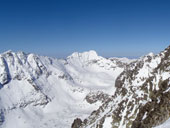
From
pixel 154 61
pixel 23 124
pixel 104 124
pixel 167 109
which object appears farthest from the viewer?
pixel 23 124

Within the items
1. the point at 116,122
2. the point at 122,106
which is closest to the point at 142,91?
the point at 122,106

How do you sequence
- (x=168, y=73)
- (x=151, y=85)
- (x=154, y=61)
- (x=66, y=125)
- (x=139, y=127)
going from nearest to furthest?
(x=139, y=127) < (x=168, y=73) < (x=151, y=85) < (x=154, y=61) < (x=66, y=125)

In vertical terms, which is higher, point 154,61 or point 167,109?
point 154,61

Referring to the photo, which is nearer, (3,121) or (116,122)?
(116,122)

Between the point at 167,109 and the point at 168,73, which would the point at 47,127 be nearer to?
the point at 168,73

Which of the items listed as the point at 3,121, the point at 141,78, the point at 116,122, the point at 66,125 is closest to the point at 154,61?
the point at 141,78

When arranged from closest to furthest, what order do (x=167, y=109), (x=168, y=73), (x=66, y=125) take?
(x=167, y=109) → (x=168, y=73) → (x=66, y=125)

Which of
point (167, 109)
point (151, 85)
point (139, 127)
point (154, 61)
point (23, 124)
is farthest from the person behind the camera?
point (23, 124)

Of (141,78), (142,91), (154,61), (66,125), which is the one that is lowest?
(66,125)

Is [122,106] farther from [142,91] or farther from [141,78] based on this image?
[141,78]
